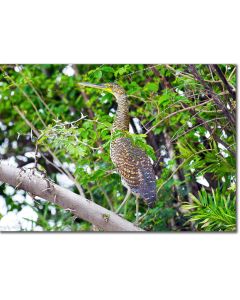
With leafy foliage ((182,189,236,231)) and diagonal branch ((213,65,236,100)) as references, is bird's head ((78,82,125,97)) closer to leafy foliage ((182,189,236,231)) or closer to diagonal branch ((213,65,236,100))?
diagonal branch ((213,65,236,100))

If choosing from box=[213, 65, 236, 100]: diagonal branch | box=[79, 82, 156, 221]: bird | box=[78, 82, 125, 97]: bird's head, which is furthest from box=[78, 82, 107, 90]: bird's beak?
box=[213, 65, 236, 100]: diagonal branch

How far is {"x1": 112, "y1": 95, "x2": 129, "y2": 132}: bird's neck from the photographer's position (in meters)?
4.19

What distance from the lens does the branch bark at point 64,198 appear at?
3.96 metres

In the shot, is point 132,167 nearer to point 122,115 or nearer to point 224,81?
point 122,115

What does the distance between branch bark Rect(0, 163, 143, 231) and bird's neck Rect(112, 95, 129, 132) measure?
0.38 metres

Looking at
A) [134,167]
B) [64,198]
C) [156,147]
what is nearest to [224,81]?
→ [156,147]

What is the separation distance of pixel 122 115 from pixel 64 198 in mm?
529

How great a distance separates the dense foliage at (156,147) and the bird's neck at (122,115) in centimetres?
3

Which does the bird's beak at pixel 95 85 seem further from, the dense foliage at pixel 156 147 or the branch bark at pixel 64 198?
the branch bark at pixel 64 198

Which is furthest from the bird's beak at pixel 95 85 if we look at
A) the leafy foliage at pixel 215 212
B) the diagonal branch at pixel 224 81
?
the leafy foliage at pixel 215 212

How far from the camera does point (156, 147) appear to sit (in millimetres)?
4305
